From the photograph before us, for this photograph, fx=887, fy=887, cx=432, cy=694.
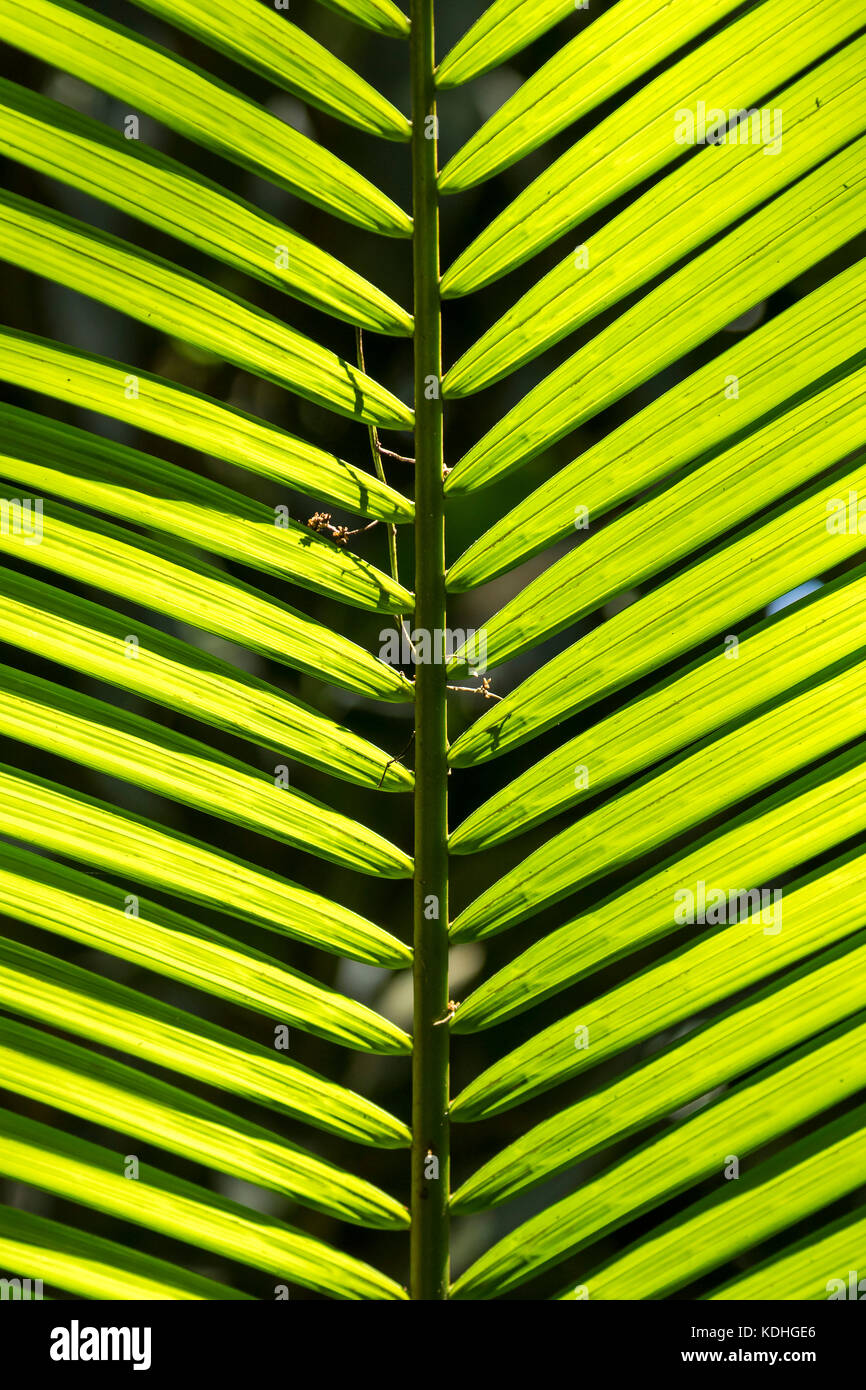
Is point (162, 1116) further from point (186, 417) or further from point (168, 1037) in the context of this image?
point (186, 417)

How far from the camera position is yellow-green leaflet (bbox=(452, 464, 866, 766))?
82cm

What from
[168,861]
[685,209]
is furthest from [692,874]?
[685,209]

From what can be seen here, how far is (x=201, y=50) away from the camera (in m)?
1.47

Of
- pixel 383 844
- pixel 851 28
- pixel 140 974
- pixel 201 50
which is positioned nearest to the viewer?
pixel 851 28

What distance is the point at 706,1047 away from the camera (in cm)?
83

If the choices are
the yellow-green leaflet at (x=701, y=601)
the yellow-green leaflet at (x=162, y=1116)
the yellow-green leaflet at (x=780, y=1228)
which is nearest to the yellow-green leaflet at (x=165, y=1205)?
the yellow-green leaflet at (x=162, y=1116)

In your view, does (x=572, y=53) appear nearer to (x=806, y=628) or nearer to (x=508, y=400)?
(x=806, y=628)

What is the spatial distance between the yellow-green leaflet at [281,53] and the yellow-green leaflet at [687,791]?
2.12 ft

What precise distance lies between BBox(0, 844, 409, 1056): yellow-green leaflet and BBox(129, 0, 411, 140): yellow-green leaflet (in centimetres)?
74

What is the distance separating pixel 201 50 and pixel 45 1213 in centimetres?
198

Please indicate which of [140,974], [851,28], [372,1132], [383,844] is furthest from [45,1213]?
[851,28]

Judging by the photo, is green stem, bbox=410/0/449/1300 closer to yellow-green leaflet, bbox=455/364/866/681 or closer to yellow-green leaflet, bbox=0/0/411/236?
yellow-green leaflet, bbox=455/364/866/681

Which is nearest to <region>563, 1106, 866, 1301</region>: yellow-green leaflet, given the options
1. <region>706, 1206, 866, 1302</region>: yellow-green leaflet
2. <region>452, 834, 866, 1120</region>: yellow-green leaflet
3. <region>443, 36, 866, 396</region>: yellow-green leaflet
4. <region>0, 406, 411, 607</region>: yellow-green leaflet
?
<region>706, 1206, 866, 1302</region>: yellow-green leaflet

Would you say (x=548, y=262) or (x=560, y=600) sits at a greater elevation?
(x=548, y=262)
